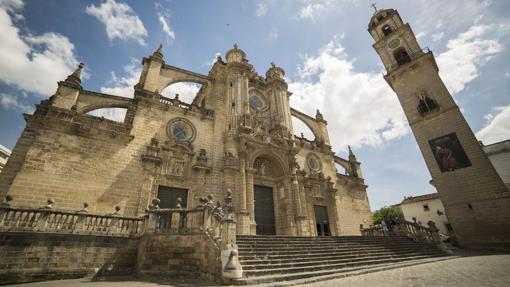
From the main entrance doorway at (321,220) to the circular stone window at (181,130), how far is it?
11371 millimetres

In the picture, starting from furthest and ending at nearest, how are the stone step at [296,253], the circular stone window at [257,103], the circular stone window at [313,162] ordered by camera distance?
the circular stone window at [313,162]
the circular stone window at [257,103]
the stone step at [296,253]

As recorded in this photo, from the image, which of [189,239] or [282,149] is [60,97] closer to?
[189,239]

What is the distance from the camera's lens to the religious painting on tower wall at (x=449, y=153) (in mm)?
16375

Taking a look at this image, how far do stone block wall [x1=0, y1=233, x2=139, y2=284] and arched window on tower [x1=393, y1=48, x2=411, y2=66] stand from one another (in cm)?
2729

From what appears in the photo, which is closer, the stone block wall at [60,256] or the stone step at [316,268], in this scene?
the stone step at [316,268]

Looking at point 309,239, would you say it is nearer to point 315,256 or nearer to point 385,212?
point 315,256

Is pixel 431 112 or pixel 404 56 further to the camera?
pixel 404 56

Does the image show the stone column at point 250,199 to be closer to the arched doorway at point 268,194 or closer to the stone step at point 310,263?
the arched doorway at point 268,194

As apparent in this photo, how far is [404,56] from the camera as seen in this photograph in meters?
23.0

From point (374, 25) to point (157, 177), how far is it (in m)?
28.5

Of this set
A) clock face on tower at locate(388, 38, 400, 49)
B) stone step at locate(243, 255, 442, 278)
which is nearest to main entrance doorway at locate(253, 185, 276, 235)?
stone step at locate(243, 255, 442, 278)

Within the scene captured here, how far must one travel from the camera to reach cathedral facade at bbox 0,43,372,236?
10.6 meters

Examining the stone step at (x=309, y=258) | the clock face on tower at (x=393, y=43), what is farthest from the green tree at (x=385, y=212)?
the stone step at (x=309, y=258)

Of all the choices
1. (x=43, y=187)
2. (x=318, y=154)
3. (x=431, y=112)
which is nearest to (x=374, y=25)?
(x=431, y=112)
